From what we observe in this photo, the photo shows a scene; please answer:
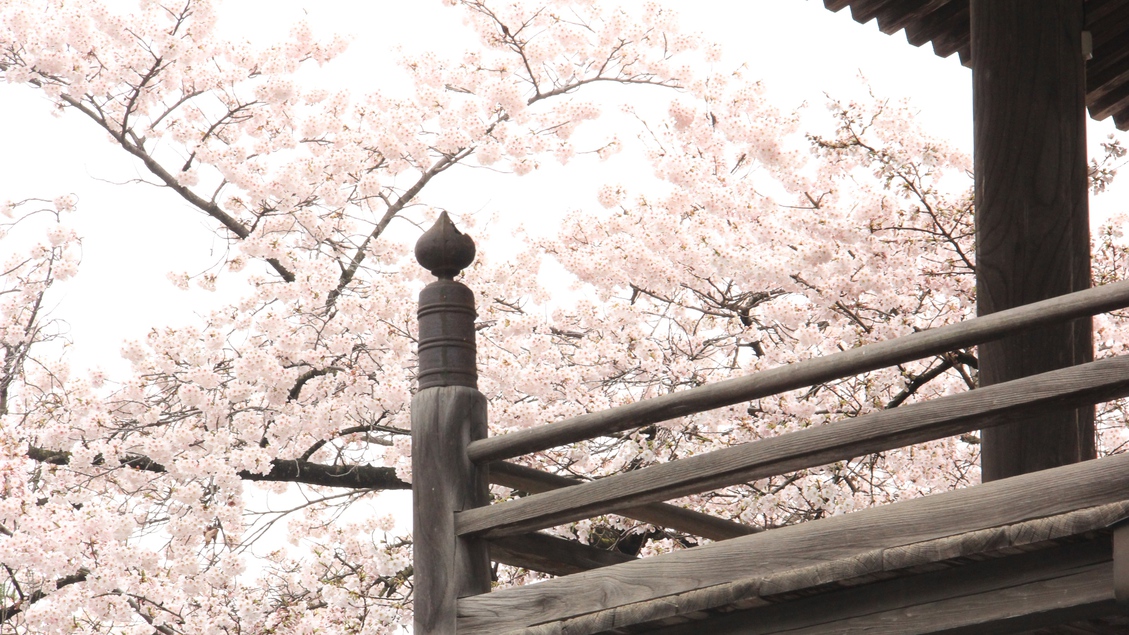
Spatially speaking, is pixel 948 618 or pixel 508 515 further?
pixel 508 515

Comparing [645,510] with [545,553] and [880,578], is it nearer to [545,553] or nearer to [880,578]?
[545,553]

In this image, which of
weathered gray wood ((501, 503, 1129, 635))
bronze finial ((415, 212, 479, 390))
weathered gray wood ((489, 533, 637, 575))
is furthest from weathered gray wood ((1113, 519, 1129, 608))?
bronze finial ((415, 212, 479, 390))

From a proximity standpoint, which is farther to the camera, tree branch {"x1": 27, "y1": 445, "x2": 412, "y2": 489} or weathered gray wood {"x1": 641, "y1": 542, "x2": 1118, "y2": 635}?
tree branch {"x1": 27, "y1": 445, "x2": 412, "y2": 489}

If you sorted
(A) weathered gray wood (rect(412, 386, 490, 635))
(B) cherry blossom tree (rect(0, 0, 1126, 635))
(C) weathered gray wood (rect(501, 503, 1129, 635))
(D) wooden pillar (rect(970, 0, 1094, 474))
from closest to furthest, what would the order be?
(C) weathered gray wood (rect(501, 503, 1129, 635)) < (A) weathered gray wood (rect(412, 386, 490, 635)) < (D) wooden pillar (rect(970, 0, 1094, 474)) < (B) cherry blossom tree (rect(0, 0, 1126, 635))

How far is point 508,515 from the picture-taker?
10.9 feet

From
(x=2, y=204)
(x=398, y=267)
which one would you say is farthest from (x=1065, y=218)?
(x=2, y=204)

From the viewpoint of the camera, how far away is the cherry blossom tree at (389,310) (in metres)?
8.61

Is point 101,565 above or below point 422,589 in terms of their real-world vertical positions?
above

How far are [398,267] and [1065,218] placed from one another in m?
7.06

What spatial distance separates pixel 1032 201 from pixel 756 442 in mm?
1680

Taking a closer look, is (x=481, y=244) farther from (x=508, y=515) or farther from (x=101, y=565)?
(x=508, y=515)

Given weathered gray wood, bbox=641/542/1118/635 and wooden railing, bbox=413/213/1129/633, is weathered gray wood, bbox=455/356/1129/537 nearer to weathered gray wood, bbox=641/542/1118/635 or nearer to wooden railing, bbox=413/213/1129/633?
wooden railing, bbox=413/213/1129/633

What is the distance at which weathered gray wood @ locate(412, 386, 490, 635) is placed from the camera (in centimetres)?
343

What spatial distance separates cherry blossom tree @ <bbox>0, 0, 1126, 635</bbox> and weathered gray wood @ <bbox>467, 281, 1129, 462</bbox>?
4364 mm
